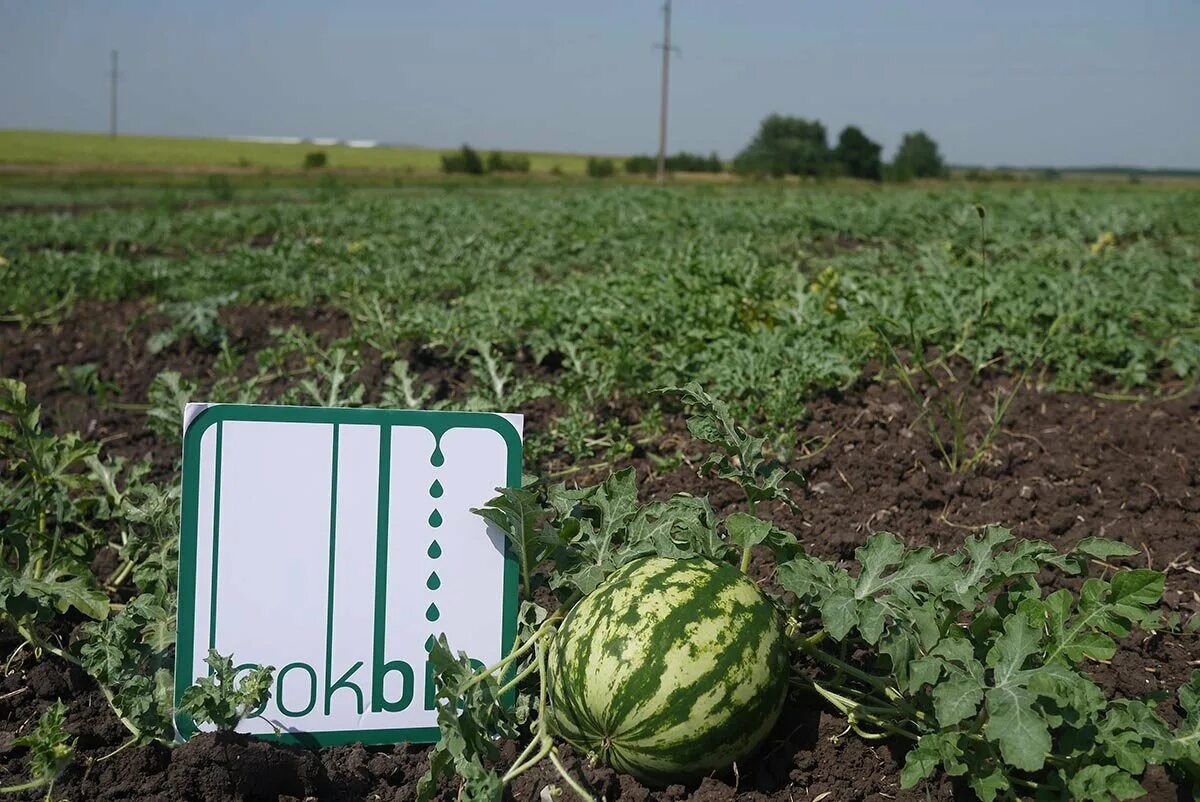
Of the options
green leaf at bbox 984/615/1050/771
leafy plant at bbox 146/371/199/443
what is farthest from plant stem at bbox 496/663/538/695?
leafy plant at bbox 146/371/199/443

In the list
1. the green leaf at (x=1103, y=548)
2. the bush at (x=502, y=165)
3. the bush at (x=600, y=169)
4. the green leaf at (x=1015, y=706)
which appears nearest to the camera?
the green leaf at (x=1015, y=706)

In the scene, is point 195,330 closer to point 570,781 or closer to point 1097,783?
point 570,781

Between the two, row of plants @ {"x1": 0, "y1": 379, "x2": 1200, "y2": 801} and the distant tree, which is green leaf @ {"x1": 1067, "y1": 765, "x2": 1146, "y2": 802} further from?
the distant tree

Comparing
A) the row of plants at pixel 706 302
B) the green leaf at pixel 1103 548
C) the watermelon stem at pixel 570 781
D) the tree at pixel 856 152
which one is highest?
the tree at pixel 856 152

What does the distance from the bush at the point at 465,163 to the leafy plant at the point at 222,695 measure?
54.7 meters

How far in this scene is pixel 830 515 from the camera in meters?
3.48

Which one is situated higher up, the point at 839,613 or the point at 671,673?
the point at 839,613

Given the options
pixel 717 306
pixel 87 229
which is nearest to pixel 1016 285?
pixel 717 306

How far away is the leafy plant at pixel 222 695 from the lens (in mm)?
2264

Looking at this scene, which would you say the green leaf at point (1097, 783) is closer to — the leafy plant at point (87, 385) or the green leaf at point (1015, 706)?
the green leaf at point (1015, 706)

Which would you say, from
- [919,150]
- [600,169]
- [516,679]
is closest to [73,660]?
[516,679]

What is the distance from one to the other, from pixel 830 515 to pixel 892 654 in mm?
1453

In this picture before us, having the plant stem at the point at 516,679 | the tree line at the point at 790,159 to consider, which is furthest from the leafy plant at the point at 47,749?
the tree line at the point at 790,159

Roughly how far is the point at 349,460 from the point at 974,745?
59.1 inches
